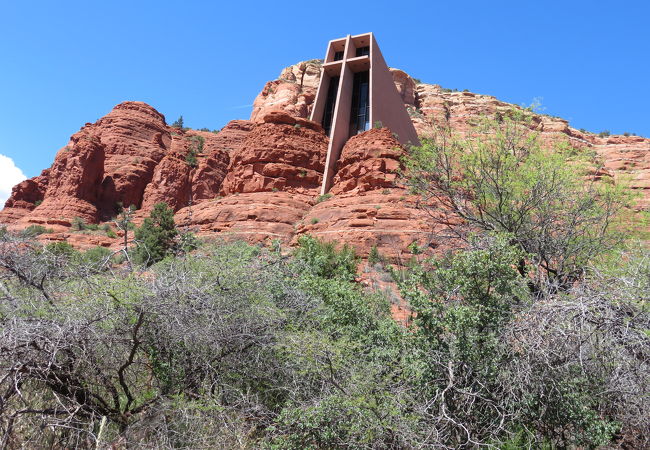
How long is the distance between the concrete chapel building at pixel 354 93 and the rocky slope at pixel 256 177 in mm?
2448

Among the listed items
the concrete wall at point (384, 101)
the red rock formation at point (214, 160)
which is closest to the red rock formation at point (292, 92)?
the red rock formation at point (214, 160)

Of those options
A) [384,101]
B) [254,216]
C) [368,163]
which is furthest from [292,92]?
[254,216]

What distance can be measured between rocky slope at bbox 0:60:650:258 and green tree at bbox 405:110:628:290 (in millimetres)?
1476

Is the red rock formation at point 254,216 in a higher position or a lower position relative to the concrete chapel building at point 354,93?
lower

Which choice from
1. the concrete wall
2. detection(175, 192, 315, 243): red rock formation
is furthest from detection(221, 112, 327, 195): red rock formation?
the concrete wall

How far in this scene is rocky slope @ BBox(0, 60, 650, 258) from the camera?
26812mm

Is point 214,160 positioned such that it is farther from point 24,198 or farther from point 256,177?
point 24,198

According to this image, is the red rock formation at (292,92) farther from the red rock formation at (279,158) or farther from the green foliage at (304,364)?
the green foliage at (304,364)

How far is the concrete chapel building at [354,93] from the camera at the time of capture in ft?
118

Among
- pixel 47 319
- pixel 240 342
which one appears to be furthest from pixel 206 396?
pixel 47 319

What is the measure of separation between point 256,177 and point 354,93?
1203 cm

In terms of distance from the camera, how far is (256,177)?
33719 mm

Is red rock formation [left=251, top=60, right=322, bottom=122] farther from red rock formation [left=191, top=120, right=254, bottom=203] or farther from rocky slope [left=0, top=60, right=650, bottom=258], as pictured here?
red rock formation [left=191, top=120, right=254, bottom=203]

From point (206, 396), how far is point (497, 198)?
8.96 meters
